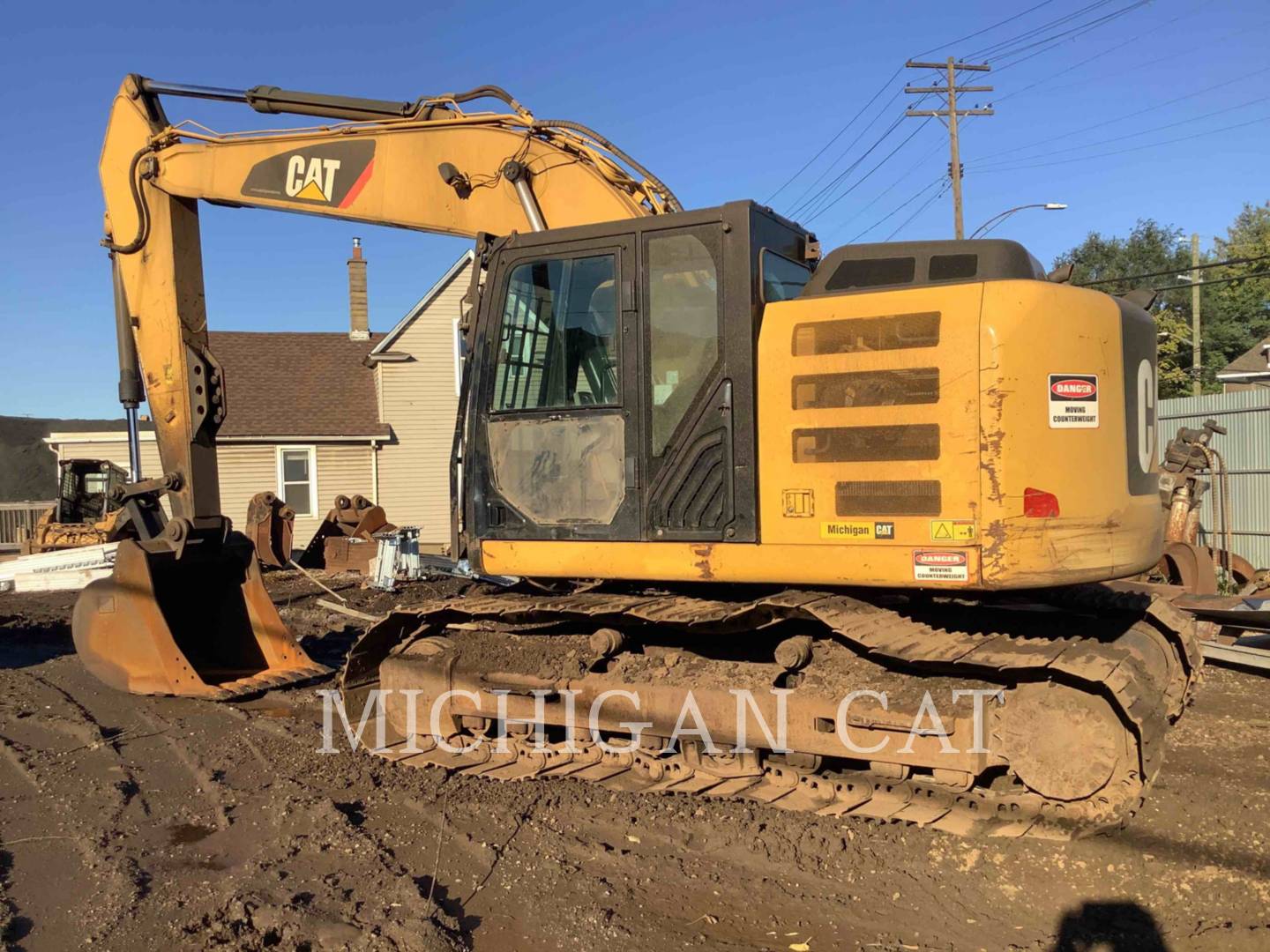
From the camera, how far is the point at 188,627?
7617mm

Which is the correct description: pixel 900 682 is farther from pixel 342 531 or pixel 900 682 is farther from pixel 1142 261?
pixel 1142 261

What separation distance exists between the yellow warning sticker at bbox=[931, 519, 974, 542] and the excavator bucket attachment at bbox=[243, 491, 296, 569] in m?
13.0

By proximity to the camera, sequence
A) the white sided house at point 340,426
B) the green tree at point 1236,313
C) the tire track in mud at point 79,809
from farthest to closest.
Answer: the green tree at point 1236,313 → the white sided house at point 340,426 → the tire track in mud at point 79,809

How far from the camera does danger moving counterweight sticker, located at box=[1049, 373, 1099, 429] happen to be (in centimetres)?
425

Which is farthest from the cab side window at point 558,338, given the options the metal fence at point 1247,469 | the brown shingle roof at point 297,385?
the brown shingle roof at point 297,385

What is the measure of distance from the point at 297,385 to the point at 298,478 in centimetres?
255

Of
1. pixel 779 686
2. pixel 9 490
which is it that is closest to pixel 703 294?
pixel 779 686

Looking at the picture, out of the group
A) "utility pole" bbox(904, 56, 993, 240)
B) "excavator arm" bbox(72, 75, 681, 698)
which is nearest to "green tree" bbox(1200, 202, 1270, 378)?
"utility pole" bbox(904, 56, 993, 240)

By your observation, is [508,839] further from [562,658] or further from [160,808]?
[160,808]

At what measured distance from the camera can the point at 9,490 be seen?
A: 4306 cm

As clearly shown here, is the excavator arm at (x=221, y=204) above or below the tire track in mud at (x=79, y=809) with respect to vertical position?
above

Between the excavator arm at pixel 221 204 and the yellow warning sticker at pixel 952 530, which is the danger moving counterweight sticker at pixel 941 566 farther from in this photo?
the excavator arm at pixel 221 204

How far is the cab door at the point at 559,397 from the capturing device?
4.96 m

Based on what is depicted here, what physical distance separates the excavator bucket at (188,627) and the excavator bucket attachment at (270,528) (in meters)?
8.00
